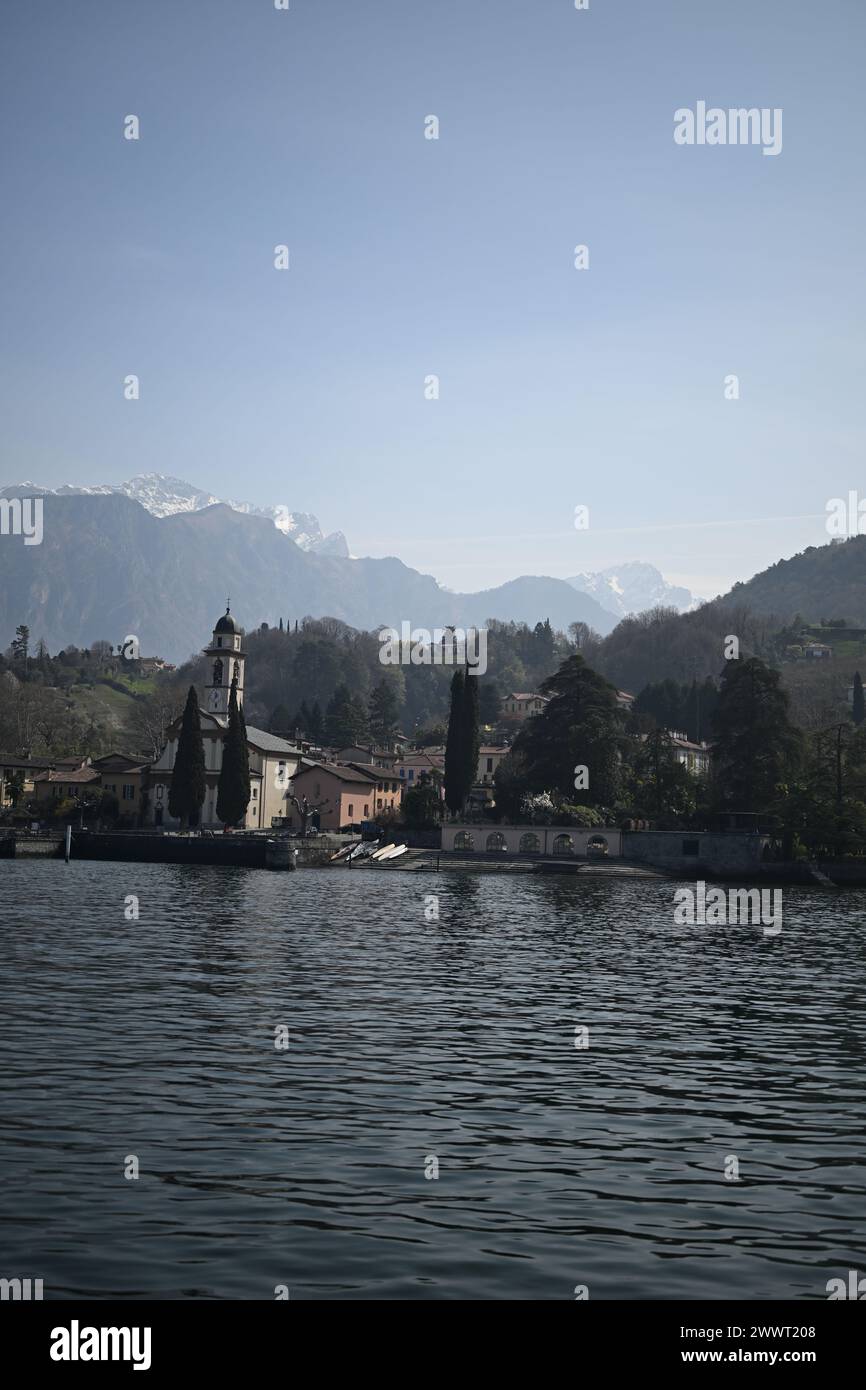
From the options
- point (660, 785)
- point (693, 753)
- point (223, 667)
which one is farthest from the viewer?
point (693, 753)

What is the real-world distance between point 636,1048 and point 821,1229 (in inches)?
434

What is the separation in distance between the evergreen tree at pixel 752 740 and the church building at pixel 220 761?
4329cm

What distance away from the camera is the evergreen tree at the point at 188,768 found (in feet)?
363

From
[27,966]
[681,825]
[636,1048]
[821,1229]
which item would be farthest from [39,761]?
[821,1229]

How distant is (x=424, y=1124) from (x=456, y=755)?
9070 centimetres

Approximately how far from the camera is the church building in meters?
121

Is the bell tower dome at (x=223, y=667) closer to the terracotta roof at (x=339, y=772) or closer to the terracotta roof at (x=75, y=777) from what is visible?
the terracotta roof at (x=339, y=772)

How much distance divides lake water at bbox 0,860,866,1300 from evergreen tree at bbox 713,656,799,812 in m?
61.0

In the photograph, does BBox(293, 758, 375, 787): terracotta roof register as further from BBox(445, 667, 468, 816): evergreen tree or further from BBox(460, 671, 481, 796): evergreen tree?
BBox(460, 671, 481, 796): evergreen tree

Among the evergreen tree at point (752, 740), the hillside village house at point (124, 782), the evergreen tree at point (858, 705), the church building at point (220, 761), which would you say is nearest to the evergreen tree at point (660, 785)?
the evergreen tree at point (752, 740)

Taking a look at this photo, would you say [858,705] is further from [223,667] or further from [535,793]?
[223,667]

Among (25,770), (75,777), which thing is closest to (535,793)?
(75,777)

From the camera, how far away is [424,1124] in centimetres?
1839
